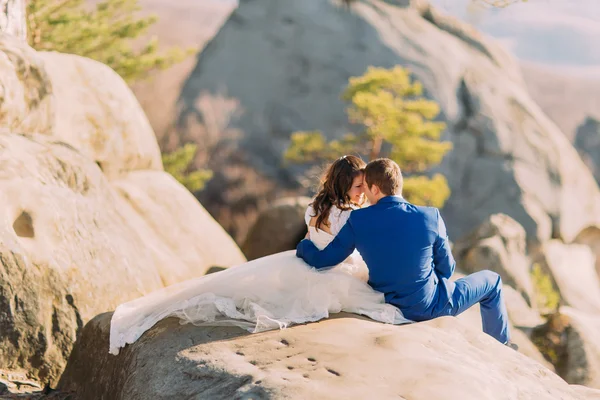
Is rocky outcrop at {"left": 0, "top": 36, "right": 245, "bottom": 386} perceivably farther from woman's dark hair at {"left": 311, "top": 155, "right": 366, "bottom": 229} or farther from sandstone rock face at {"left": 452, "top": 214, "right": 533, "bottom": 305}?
sandstone rock face at {"left": 452, "top": 214, "right": 533, "bottom": 305}

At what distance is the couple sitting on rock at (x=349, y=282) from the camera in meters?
4.07

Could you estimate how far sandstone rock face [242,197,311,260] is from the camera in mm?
12109

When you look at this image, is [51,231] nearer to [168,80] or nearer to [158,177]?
[158,177]

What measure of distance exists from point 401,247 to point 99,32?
27.4 feet

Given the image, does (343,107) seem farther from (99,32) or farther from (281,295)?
(281,295)

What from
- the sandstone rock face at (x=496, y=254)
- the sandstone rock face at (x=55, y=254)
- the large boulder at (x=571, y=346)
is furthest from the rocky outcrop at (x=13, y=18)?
the sandstone rock face at (x=496, y=254)

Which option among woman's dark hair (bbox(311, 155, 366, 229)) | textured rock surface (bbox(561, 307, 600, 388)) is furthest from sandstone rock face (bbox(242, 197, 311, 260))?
woman's dark hair (bbox(311, 155, 366, 229))

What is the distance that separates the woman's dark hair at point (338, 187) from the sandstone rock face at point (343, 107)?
40.5 feet

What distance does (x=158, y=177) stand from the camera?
8.08 metres

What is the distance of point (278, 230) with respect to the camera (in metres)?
12.2

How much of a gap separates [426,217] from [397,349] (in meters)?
0.96

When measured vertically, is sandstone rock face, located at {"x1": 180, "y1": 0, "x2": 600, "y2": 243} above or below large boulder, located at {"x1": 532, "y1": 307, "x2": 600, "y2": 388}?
below

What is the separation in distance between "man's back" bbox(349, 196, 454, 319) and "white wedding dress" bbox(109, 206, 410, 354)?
109mm

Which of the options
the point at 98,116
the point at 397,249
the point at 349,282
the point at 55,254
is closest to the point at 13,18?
the point at 98,116
